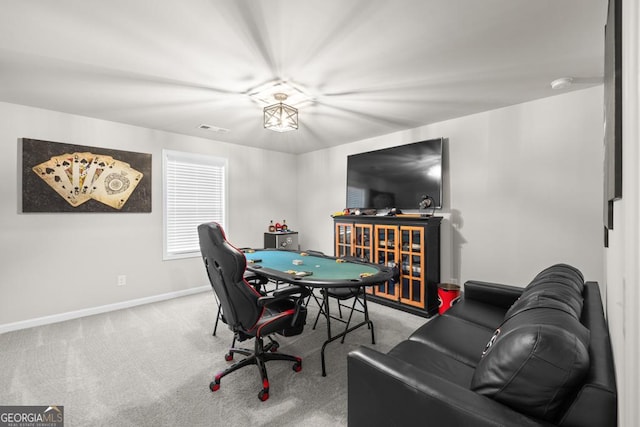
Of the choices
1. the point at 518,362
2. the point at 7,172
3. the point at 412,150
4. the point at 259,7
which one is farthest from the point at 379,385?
the point at 7,172

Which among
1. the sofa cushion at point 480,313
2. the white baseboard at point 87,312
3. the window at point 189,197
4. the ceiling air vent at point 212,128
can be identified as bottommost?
the white baseboard at point 87,312

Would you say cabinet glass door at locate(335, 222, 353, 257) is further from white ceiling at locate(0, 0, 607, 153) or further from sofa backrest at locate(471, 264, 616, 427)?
sofa backrest at locate(471, 264, 616, 427)

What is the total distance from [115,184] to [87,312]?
5.65 feet

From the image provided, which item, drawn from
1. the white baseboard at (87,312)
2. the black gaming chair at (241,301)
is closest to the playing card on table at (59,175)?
the white baseboard at (87,312)

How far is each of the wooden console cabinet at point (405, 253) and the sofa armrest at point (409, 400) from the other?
210 centimetres

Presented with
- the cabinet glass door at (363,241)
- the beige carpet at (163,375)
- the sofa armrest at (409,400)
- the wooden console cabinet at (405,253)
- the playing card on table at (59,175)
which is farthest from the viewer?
the cabinet glass door at (363,241)

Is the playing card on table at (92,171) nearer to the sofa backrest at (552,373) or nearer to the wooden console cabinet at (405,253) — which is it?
the wooden console cabinet at (405,253)

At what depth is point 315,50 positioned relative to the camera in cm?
219

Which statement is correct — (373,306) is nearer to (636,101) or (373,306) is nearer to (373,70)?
(373,70)

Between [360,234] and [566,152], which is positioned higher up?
[566,152]

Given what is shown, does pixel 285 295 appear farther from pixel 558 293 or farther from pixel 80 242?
pixel 80 242

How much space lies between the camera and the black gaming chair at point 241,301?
203 centimetres

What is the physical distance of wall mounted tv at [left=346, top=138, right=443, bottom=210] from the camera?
3.96 m

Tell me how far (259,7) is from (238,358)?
277 cm
